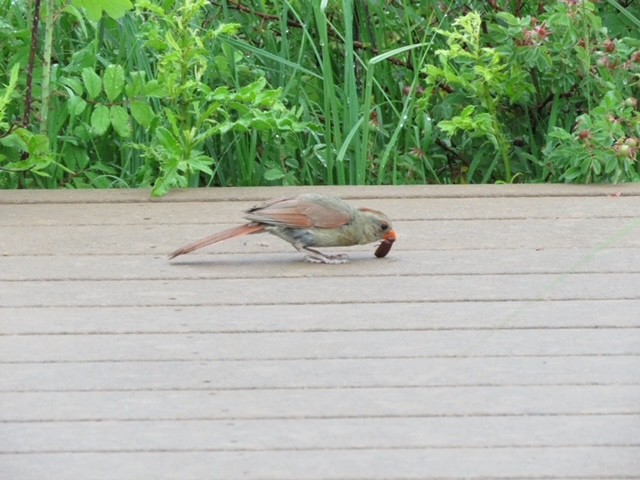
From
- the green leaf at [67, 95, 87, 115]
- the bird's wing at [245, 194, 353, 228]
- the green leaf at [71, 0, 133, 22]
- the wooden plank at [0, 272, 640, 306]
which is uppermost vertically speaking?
the green leaf at [71, 0, 133, 22]

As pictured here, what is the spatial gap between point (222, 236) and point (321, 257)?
32cm

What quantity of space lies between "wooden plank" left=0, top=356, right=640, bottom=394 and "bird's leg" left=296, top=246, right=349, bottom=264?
1.09 m

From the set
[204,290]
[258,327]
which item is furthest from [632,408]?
[204,290]

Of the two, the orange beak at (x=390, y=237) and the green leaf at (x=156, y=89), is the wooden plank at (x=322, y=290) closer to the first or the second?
the orange beak at (x=390, y=237)

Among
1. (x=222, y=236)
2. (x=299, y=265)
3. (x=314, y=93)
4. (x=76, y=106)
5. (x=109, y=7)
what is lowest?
(x=299, y=265)

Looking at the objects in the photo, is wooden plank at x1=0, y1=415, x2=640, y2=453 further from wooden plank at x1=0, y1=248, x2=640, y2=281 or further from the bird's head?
the bird's head

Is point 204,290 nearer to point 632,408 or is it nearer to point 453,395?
point 453,395

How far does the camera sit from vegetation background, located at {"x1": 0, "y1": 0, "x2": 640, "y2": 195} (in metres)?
5.48

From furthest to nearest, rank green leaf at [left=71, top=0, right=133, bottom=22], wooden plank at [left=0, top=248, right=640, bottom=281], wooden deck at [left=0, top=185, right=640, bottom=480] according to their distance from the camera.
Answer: green leaf at [left=71, top=0, right=133, bottom=22]
wooden plank at [left=0, top=248, right=640, bottom=281]
wooden deck at [left=0, top=185, right=640, bottom=480]

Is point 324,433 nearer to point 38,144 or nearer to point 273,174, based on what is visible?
point 38,144

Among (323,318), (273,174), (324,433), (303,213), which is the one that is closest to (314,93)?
(273,174)

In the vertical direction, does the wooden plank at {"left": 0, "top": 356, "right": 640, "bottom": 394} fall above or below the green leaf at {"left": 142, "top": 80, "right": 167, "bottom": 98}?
below

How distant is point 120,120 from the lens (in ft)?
18.3

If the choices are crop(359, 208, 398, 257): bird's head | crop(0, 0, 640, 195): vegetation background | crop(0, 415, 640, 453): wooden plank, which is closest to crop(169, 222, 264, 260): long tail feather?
crop(359, 208, 398, 257): bird's head
